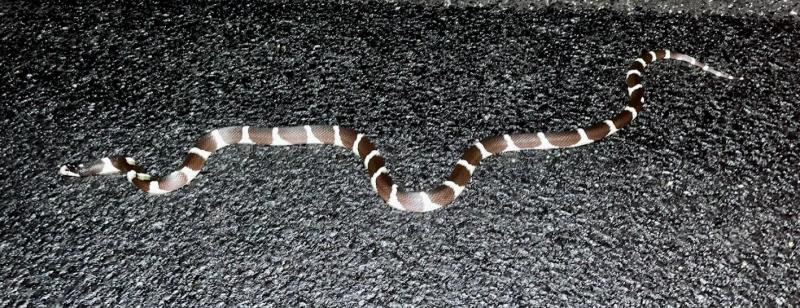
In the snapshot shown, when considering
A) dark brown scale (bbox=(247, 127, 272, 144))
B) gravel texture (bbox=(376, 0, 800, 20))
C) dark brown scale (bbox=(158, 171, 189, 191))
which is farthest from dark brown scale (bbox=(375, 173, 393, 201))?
gravel texture (bbox=(376, 0, 800, 20))

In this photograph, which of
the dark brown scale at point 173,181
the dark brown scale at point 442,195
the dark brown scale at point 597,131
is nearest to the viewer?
the dark brown scale at point 442,195

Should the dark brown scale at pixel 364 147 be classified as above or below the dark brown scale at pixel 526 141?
below

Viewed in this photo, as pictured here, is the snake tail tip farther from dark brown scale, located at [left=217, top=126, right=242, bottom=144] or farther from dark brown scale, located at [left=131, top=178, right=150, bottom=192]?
dark brown scale, located at [left=217, top=126, right=242, bottom=144]

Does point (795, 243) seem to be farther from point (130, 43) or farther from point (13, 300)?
point (130, 43)

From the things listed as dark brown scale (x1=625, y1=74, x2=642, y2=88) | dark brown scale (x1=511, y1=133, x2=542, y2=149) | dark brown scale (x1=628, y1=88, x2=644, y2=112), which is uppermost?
dark brown scale (x1=625, y1=74, x2=642, y2=88)

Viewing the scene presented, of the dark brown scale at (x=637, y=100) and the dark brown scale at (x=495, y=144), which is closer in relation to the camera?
the dark brown scale at (x=495, y=144)

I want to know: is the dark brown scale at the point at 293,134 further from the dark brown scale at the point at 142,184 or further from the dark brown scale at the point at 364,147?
the dark brown scale at the point at 142,184

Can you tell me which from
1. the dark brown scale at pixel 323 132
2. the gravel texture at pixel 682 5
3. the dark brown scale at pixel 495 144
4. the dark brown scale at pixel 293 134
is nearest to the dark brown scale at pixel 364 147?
the dark brown scale at pixel 323 132
